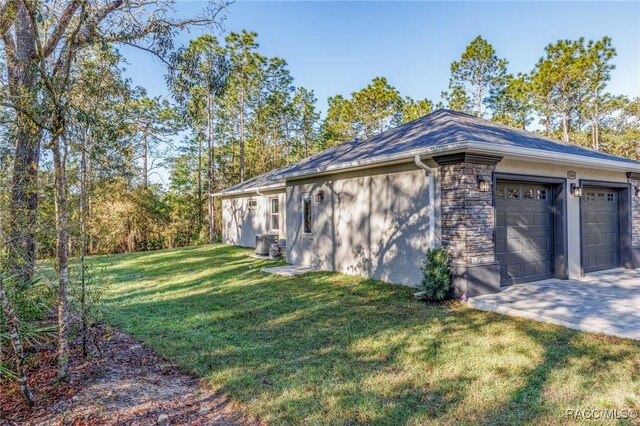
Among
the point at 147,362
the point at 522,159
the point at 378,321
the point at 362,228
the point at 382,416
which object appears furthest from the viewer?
the point at 362,228

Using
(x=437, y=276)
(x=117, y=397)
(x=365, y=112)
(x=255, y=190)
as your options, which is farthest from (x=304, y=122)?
(x=117, y=397)

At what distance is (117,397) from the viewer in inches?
132

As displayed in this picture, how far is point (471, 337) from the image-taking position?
4746 millimetres

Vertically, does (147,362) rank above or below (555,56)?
below

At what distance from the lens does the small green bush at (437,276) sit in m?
6.61

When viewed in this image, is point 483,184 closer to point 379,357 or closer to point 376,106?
point 379,357

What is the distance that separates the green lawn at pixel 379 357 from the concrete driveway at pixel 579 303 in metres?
0.31

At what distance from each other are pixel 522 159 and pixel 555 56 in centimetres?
1805

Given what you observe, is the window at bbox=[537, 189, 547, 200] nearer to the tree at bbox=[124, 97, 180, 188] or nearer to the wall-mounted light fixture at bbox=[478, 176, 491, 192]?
the wall-mounted light fixture at bbox=[478, 176, 491, 192]

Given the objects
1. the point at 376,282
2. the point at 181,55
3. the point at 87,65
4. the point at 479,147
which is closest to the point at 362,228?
the point at 376,282

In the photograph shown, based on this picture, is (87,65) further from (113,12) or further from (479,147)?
(479,147)

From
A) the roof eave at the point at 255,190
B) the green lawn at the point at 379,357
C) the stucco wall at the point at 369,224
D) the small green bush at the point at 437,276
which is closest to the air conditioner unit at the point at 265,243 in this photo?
the roof eave at the point at 255,190

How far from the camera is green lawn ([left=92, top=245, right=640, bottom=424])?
3.08 meters

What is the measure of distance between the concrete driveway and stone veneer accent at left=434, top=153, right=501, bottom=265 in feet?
2.72
